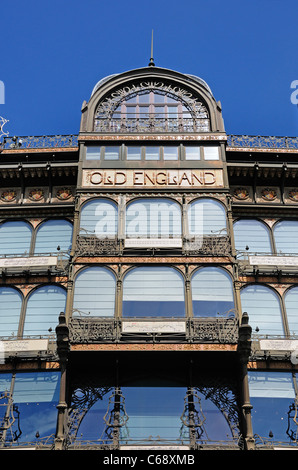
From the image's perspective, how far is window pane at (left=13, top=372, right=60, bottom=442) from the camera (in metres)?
22.6

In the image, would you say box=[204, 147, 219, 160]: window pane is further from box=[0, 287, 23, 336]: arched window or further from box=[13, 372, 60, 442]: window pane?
box=[13, 372, 60, 442]: window pane

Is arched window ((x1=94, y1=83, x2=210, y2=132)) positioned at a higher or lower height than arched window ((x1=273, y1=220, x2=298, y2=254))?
higher

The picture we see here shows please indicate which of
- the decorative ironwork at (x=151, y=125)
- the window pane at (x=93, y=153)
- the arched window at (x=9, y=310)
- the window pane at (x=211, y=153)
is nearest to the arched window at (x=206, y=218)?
the window pane at (x=211, y=153)

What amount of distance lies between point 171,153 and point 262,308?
25.6ft

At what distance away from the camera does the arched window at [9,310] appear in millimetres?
25094

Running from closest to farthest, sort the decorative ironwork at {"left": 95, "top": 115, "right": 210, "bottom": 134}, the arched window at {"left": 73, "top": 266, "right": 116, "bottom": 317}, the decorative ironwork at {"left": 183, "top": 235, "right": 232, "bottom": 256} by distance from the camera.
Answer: the arched window at {"left": 73, "top": 266, "right": 116, "bottom": 317} < the decorative ironwork at {"left": 183, "top": 235, "right": 232, "bottom": 256} < the decorative ironwork at {"left": 95, "top": 115, "right": 210, "bottom": 134}

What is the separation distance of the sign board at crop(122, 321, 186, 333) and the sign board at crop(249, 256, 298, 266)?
4.77 m

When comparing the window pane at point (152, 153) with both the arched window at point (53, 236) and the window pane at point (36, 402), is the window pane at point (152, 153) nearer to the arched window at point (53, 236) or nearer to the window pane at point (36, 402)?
the arched window at point (53, 236)

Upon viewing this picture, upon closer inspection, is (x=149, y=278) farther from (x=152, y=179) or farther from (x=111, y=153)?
(x=111, y=153)

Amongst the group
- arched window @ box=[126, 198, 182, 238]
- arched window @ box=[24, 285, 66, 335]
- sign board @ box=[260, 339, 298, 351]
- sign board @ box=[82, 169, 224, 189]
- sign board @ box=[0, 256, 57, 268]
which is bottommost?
sign board @ box=[260, 339, 298, 351]

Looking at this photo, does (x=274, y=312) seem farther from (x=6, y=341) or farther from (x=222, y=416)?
(x=6, y=341)

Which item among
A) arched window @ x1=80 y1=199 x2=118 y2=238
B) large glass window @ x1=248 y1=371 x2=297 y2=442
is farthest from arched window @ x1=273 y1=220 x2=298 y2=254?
arched window @ x1=80 y1=199 x2=118 y2=238

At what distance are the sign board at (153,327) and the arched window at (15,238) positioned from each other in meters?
6.39
